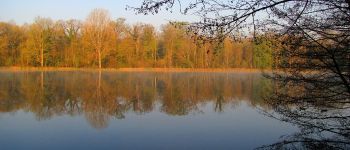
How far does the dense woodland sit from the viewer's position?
52.5m

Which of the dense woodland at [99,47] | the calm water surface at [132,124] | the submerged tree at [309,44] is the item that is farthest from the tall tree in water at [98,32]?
the submerged tree at [309,44]

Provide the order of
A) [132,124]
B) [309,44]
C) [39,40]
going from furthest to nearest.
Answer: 1. [39,40]
2. [132,124]
3. [309,44]

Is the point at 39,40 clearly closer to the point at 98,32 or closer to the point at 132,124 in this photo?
the point at 98,32

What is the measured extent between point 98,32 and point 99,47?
1.97 metres

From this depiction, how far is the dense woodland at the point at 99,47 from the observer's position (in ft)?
172

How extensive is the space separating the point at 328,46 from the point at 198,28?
203 cm

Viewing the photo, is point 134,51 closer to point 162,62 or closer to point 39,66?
point 162,62

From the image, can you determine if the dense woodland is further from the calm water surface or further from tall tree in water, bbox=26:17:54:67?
the calm water surface

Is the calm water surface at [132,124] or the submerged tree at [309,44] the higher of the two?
the submerged tree at [309,44]

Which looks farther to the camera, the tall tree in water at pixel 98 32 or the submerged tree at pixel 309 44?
the tall tree in water at pixel 98 32

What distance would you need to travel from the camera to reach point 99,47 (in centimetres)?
5278

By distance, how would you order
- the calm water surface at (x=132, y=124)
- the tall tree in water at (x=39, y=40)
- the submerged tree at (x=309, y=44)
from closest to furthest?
1. the submerged tree at (x=309, y=44)
2. the calm water surface at (x=132, y=124)
3. the tall tree in water at (x=39, y=40)

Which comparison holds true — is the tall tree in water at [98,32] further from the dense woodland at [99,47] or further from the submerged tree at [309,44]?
the submerged tree at [309,44]

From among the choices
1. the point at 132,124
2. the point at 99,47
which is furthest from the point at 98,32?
the point at 132,124
